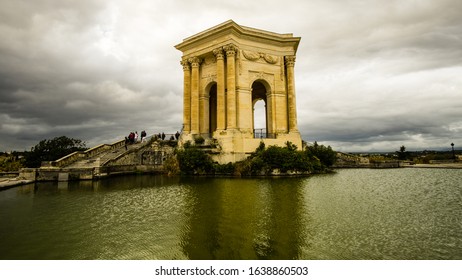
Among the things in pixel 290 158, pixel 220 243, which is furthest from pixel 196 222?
pixel 290 158

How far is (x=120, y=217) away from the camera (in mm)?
7484

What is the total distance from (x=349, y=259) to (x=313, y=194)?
6434mm

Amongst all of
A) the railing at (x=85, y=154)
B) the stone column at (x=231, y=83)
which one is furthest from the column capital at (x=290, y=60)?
the railing at (x=85, y=154)

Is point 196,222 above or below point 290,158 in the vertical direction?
below

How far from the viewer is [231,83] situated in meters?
22.5

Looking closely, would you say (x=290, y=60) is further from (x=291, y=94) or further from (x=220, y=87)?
(x=220, y=87)

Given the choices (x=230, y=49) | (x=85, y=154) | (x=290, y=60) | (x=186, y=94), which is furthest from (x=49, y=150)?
(x=290, y=60)

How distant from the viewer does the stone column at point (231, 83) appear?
22250 mm

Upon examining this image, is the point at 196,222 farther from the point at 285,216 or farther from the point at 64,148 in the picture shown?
the point at 64,148

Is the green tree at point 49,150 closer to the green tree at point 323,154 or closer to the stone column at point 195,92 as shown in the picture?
the stone column at point 195,92

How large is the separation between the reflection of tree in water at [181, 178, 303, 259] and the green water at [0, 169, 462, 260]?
21 mm

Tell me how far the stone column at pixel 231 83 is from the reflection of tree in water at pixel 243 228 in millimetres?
12825

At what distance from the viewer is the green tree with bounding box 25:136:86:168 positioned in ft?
76.0

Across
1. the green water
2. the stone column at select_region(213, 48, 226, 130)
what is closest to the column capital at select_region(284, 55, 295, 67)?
the stone column at select_region(213, 48, 226, 130)
